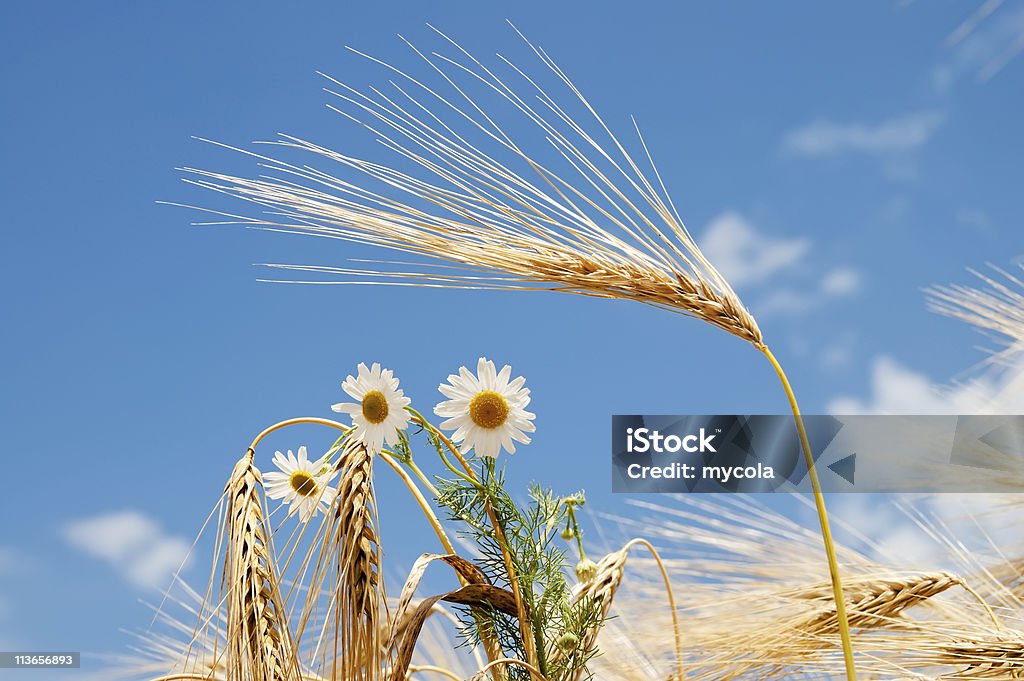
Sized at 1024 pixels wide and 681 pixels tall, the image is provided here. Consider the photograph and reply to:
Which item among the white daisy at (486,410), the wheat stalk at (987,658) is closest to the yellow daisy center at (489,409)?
the white daisy at (486,410)

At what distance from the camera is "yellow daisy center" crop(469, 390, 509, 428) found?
1.10m

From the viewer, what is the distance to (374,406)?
3.54 ft

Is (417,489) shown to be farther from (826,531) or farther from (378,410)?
(826,531)

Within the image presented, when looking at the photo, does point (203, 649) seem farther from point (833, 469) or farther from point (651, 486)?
point (833, 469)

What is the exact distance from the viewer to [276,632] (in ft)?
3.55

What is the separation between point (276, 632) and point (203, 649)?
6.9 inches

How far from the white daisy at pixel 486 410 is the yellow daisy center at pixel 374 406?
64 millimetres

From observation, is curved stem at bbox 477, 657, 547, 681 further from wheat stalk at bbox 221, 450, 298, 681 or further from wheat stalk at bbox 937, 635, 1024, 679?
wheat stalk at bbox 937, 635, 1024, 679

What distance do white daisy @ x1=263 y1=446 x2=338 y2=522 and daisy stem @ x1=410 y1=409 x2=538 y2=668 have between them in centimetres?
15

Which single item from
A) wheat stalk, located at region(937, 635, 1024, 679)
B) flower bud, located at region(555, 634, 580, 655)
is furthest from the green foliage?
wheat stalk, located at region(937, 635, 1024, 679)

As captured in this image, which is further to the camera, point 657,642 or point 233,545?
point 657,642

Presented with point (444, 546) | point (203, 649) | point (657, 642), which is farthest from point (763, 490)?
point (203, 649)

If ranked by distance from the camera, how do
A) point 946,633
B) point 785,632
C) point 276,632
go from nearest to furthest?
point 276,632, point 946,633, point 785,632

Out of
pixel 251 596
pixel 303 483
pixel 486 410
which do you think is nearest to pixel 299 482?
pixel 303 483
